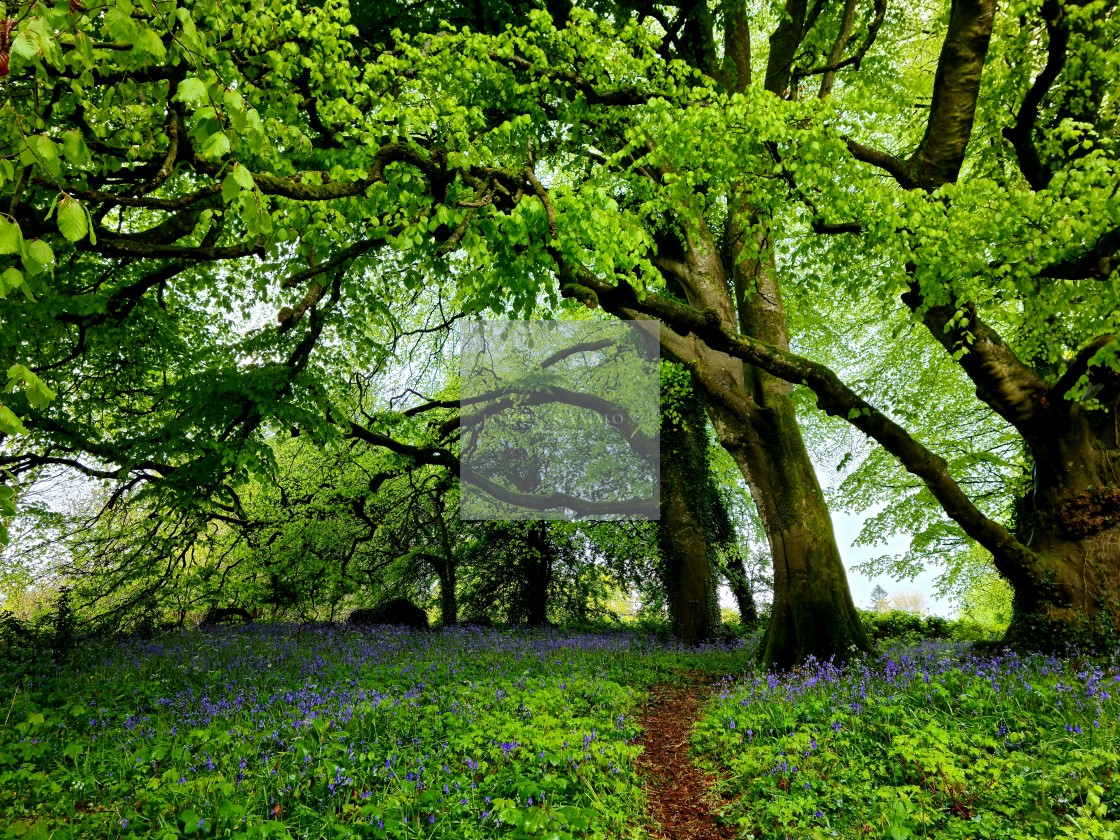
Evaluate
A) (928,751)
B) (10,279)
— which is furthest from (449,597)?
(10,279)

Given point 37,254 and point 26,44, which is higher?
point 26,44

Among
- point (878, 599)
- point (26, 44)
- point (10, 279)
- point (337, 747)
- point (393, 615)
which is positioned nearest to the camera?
point (26, 44)

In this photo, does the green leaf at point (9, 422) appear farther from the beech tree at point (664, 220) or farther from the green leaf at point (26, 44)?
the beech tree at point (664, 220)

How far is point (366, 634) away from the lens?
47.2ft

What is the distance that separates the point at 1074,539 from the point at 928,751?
232 inches

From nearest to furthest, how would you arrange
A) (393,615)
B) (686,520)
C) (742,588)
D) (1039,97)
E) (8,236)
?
(8,236), (1039,97), (686,520), (393,615), (742,588)

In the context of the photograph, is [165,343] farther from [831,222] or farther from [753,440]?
[831,222]

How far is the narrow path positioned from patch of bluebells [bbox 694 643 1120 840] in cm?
24

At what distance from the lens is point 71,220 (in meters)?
2.32

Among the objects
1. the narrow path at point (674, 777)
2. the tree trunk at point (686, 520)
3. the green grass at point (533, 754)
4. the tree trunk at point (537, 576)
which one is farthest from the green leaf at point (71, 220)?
the tree trunk at point (537, 576)

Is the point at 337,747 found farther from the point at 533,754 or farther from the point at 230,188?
the point at 230,188

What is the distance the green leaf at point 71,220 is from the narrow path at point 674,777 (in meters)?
4.83

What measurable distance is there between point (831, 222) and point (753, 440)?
3338 mm

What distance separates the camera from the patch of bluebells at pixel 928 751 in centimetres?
421
